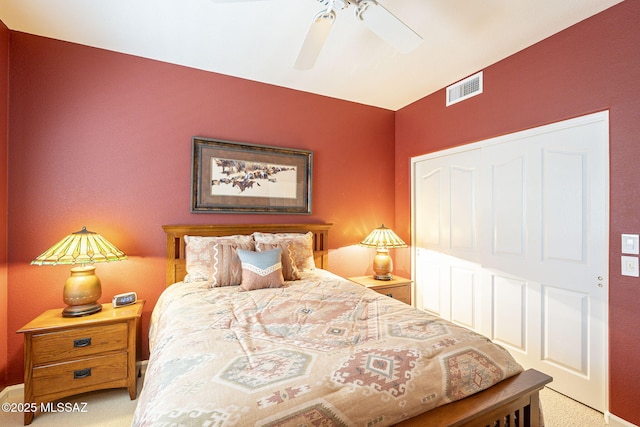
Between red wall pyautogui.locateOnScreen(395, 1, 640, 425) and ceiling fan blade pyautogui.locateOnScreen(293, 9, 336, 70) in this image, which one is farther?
red wall pyautogui.locateOnScreen(395, 1, 640, 425)

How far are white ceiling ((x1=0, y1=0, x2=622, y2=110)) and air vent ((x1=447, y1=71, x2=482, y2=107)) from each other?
0.25 feet

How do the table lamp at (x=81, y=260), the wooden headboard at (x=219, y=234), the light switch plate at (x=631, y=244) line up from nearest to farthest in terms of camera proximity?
the light switch plate at (x=631, y=244)
the table lamp at (x=81, y=260)
the wooden headboard at (x=219, y=234)

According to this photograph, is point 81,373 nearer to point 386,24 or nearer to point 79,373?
point 79,373

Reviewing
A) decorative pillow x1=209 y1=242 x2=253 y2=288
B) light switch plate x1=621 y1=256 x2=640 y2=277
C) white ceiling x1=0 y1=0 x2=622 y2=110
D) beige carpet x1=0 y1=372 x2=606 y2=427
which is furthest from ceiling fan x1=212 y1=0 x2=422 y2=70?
beige carpet x1=0 y1=372 x2=606 y2=427

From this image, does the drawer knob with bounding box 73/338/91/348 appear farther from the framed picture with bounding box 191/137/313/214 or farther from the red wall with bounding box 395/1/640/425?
the red wall with bounding box 395/1/640/425

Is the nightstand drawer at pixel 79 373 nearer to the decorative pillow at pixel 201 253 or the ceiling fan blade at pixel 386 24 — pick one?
the decorative pillow at pixel 201 253

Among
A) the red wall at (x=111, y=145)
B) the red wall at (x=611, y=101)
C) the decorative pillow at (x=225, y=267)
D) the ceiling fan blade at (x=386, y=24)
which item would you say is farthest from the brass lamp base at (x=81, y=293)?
the red wall at (x=611, y=101)

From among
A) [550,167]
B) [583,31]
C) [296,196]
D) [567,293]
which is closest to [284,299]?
[296,196]

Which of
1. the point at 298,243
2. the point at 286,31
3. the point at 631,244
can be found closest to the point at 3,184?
the point at 298,243

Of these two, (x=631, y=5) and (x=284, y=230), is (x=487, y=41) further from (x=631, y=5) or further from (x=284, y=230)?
(x=284, y=230)

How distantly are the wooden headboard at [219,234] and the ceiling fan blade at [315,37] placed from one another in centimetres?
157

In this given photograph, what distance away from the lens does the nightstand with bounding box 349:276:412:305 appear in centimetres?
296

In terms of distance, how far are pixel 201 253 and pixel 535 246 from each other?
111 inches

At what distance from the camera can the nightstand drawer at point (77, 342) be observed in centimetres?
184
